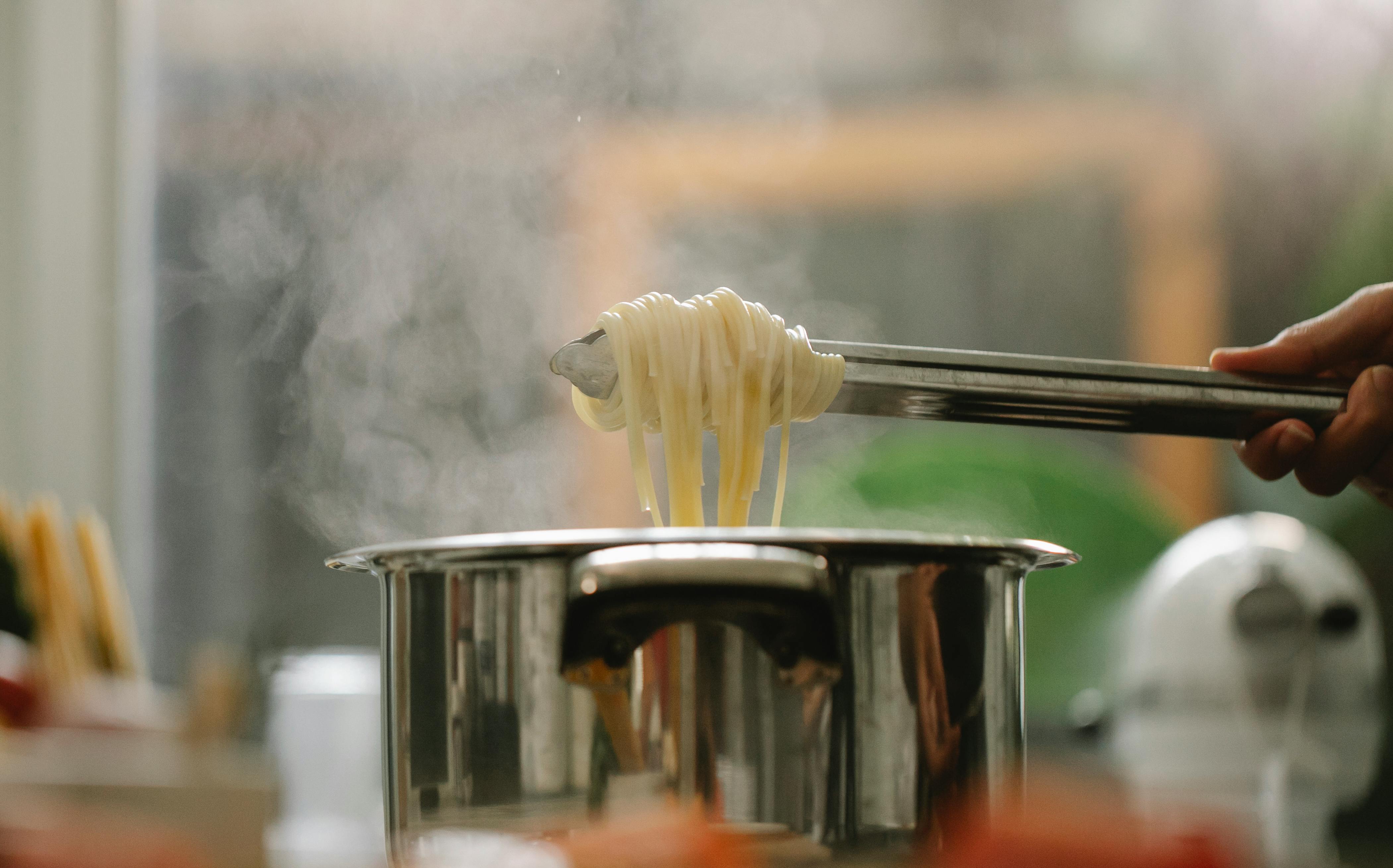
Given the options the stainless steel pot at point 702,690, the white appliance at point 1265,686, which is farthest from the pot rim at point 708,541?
the white appliance at point 1265,686

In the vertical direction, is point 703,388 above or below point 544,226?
below

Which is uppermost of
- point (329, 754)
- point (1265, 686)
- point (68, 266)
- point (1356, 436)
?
point (68, 266)

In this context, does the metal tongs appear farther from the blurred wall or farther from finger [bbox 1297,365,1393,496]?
the blurred wall

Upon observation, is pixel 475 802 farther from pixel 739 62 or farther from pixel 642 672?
pixel 739 62

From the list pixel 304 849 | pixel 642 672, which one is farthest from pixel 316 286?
pixel 642 672

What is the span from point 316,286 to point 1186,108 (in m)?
1.20

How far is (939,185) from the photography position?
174cm

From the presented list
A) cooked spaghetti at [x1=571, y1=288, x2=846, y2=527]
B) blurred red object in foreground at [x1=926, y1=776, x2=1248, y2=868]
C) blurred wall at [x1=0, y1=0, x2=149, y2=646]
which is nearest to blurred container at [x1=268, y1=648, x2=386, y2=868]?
blurred wall at [x1=0, y1=0, x2=149, y2=646]

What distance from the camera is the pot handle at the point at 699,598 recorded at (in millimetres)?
467

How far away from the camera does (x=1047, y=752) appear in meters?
1.50

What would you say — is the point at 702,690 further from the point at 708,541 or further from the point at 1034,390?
the point at 1034,390

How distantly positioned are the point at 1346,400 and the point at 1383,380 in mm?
38

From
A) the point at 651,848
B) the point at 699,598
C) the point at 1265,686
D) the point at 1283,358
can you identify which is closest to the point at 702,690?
the point at 699,598

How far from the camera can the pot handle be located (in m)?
0.47
